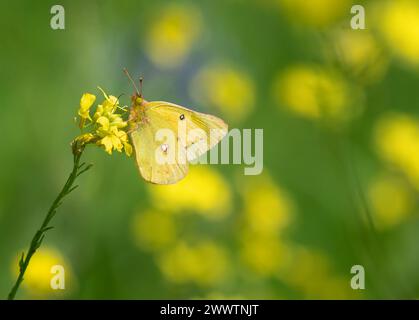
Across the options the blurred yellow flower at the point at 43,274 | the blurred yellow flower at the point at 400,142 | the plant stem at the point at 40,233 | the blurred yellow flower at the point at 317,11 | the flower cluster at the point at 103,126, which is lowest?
the blurred yellow flower at the point at 43,274

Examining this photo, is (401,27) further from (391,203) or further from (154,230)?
(154,230)

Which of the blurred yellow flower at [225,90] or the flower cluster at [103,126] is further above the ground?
the blurred yellow flower at [225,90]

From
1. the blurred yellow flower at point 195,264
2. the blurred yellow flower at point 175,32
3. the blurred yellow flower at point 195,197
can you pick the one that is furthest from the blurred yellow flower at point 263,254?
the blurred yellow flower at point 175,32

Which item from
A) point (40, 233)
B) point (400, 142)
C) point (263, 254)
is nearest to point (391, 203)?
point (400, 142)

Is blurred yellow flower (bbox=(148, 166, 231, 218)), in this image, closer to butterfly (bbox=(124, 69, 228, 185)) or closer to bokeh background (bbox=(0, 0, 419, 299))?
bokeh background (bbox=(0, 0, 419, 299))

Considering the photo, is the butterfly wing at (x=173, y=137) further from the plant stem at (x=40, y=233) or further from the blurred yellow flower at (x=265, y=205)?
the blurred yellow flower at (x=265, y=205)

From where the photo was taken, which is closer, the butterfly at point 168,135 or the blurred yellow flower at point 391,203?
the butterfly at point 168,135
